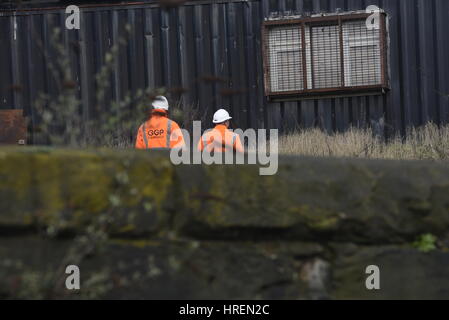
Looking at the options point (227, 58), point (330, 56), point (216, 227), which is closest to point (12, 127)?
point (227, 58)

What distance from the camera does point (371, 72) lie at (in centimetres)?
1273

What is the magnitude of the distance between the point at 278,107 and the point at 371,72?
1.41 metres

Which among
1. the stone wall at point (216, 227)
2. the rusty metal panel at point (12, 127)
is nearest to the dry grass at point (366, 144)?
the rusty metal panel at point (12, 127)

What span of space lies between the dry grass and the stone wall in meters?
5.06

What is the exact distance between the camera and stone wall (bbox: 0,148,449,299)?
12.3 feet

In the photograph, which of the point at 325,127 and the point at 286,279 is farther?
the point at 325,127

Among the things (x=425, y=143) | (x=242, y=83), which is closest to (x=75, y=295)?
(x=425, y=143)

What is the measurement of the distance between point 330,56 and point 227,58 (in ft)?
4.85

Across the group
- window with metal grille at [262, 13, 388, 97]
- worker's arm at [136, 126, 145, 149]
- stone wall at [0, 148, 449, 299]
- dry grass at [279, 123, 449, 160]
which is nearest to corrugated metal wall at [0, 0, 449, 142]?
window with metal grille at [262, 13, 388, 97]

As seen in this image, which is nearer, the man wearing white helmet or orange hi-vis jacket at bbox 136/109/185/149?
orange hi-vis jacket at bbox 136/109/185/149

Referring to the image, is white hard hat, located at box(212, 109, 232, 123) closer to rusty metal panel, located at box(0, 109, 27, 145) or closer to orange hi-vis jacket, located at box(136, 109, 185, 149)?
orange hi-vis jacket, located at box(136, 109, 185, 149)

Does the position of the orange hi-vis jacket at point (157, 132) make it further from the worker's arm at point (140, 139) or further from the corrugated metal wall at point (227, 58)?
the corrugated metal wall at point (227, 58)

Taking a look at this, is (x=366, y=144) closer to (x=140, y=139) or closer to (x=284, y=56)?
(x=284, y=56)
